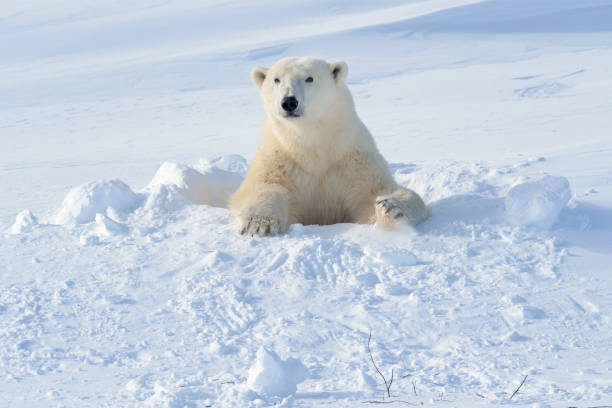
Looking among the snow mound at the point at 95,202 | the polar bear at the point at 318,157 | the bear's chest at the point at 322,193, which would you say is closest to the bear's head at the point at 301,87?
the polar bear at the point at 318,157

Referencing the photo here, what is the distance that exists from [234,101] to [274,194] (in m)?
7.64

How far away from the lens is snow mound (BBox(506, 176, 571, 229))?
3.58m

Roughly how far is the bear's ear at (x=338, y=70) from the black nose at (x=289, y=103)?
1.55 feet

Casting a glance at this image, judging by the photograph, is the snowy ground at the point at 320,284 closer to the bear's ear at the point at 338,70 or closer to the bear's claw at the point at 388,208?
the bear's claw at the point at 388,208

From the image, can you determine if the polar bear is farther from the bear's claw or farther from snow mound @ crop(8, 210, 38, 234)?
snow mound @ crop(8, 210, 38, 234)

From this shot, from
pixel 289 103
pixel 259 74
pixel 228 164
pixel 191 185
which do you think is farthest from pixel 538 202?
pixel 228 164

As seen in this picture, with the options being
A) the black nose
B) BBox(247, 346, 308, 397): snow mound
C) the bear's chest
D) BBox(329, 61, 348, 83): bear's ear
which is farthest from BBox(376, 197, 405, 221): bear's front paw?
BBox(247, 346, 308, 397): snow mound

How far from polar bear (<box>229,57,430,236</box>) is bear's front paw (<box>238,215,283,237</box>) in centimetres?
29

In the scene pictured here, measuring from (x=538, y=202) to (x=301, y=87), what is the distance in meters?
1.37

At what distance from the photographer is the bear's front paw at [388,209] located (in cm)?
362

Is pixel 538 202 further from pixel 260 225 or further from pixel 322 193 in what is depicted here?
pixel 260 225

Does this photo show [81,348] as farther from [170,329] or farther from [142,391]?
[142,391]

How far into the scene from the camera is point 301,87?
3.90 metres

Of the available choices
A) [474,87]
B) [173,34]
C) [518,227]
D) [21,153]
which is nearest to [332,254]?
[518,227]
